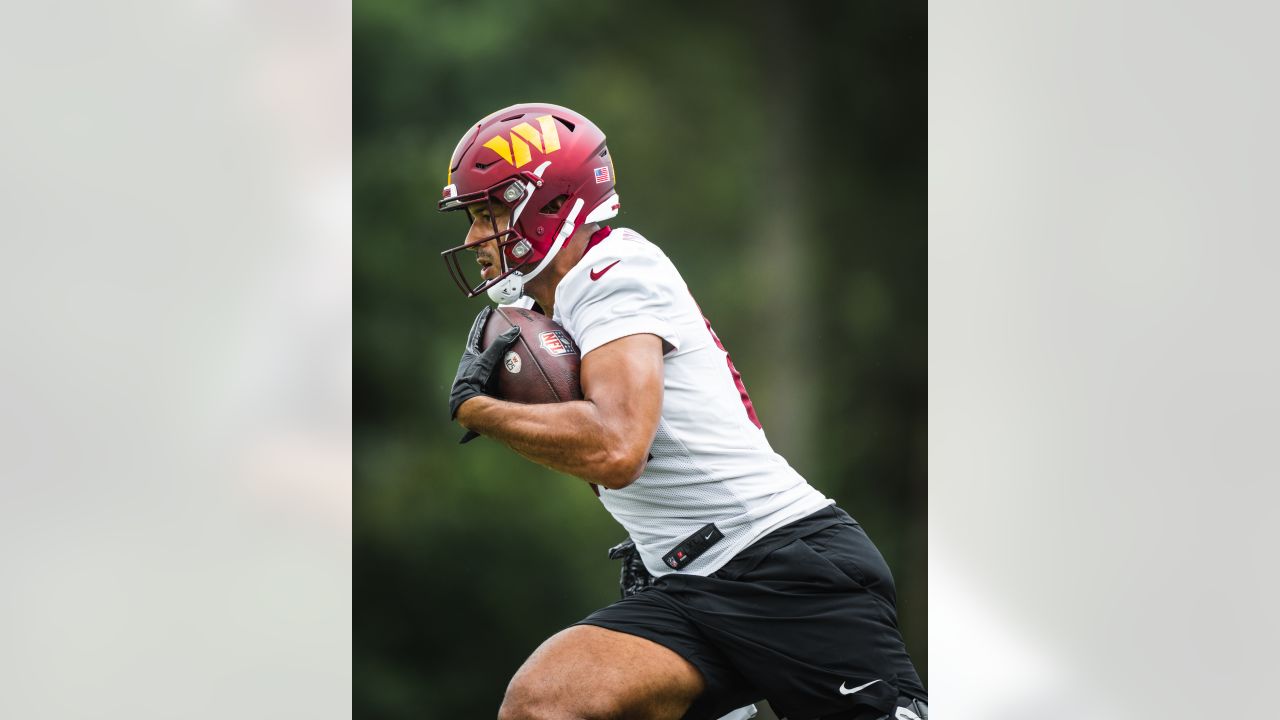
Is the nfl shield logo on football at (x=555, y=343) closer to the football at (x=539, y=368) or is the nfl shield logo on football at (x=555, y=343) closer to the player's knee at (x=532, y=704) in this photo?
the football at (x=539, y=368)

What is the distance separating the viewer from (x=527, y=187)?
9.52 ft

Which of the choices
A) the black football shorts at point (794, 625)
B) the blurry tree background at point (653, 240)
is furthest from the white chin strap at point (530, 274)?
the blurry tree background at point (653, 240)

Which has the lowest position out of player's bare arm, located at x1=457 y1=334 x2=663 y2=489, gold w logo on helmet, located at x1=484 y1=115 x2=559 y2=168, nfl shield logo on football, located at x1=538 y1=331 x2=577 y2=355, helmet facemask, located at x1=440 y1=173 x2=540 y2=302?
player's bare arm, located at x1=457 y1=334 x2=663 y2=489

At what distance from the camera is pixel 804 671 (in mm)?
2695

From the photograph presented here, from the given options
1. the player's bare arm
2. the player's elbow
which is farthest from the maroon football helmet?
the player's elbow

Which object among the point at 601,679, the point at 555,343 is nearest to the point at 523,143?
the point at 555,343

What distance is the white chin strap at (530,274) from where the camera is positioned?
9.55 feet

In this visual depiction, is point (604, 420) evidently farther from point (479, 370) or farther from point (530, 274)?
point (530, 274)

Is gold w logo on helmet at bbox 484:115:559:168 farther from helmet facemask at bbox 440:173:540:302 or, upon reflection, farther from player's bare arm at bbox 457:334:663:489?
player's bare arm at bbox 457:334:663:489

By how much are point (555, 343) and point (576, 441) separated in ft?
0.99

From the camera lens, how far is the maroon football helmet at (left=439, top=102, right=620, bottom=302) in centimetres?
290

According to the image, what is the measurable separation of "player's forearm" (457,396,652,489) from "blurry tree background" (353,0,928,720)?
9.92 ft
